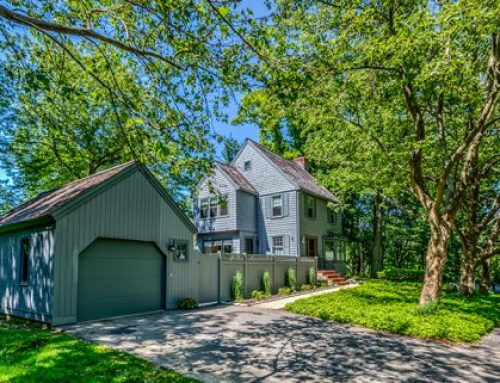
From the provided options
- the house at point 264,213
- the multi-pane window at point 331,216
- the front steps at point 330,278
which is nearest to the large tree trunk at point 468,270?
the front steps at point 330,278

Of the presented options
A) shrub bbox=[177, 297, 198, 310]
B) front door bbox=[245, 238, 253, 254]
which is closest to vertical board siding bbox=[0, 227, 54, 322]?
shrub bbox=[177, 297, 198, 310]

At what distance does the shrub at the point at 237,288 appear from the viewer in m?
13.9

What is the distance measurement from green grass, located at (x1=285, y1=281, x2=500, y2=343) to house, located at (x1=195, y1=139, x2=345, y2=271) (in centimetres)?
765

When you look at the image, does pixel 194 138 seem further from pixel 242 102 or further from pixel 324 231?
pixel 324 231

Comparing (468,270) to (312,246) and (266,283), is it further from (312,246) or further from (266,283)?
(312,246)

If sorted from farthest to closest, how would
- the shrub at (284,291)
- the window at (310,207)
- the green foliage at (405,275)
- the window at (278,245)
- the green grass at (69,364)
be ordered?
the green foliage at (405,275) → the window at (310,207) → the window at (278,245) → the shrub at (284,291) → the green grass at (69,364)

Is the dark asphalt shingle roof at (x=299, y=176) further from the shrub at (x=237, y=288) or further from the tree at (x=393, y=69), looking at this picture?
the shrub at (x=237, y=288)

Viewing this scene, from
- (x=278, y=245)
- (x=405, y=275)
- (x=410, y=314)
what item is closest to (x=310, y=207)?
(x=278, y=245)

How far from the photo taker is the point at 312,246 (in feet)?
76.2

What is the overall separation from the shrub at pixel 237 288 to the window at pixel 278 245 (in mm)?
7757

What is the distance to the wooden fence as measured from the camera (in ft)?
43.2

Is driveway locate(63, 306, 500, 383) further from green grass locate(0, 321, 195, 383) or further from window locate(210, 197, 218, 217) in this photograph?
window locate(210, 197, 218, 217)

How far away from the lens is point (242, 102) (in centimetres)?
674

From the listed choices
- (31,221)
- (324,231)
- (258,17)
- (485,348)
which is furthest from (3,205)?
(485,348)
